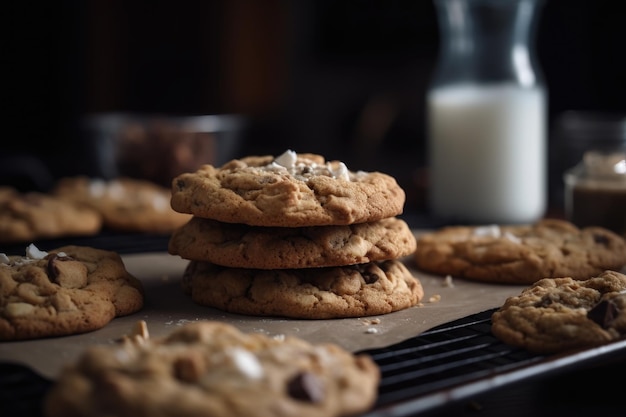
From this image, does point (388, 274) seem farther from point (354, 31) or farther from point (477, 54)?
point (354, 31)

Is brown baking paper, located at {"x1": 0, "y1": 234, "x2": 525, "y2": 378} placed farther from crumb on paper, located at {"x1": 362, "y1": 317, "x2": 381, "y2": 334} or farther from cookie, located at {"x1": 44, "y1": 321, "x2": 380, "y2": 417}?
cookie, located at {"x1": 44, "y1": 321, "x2": 380, "y2": 417}

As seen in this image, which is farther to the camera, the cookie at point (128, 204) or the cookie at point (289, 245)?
the cookie at point (128, 204)

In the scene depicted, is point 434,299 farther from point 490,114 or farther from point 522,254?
point 490,114

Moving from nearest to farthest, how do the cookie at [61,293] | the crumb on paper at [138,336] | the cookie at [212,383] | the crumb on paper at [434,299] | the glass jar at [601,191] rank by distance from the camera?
the cookie at [212,383] → the crumb on paper at [138,336] → the cookie at [61,293] → the crumb on paper at [434,299] → the glass jar at [601,191]

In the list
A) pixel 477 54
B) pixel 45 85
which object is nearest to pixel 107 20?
pixel 45 85

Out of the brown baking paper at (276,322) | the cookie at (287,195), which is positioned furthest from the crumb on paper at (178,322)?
the cookie at (287,195)

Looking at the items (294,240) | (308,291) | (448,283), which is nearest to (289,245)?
(294,240)

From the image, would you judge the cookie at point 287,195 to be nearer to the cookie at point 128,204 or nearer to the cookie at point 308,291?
the cookie at point 308,291
